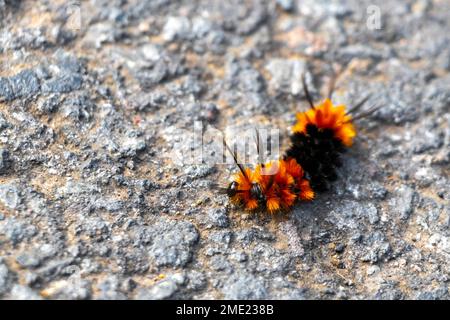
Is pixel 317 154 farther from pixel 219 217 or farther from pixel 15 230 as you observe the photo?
pixel 15 230

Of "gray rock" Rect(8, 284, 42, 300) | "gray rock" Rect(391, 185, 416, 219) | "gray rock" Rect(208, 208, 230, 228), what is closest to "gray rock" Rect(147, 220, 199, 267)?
"gray rock" Rect(208, 208, 230, 228)

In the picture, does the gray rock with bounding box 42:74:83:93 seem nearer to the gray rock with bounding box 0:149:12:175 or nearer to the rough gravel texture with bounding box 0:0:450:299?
the rough gravel texture with bounding box 0:0:450:299

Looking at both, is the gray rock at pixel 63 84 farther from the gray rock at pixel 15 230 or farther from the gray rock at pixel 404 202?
the gray rock at pixel 404 202

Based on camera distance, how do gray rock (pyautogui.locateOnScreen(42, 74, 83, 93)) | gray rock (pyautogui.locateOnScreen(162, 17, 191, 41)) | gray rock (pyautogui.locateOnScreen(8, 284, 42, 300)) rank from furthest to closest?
gray rock (pyautogui.locateOnScreen(162, 17, 191, 41)), gray rock (pyautogui.locateOnScreen(42, 74, 83, 93)), gray rock (pyautogui.locateOnScreen(8, 284, 42, 300))

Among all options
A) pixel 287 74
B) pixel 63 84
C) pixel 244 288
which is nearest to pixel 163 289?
pixel 244 288

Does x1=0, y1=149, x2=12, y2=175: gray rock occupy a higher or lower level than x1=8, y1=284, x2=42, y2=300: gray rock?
higher
